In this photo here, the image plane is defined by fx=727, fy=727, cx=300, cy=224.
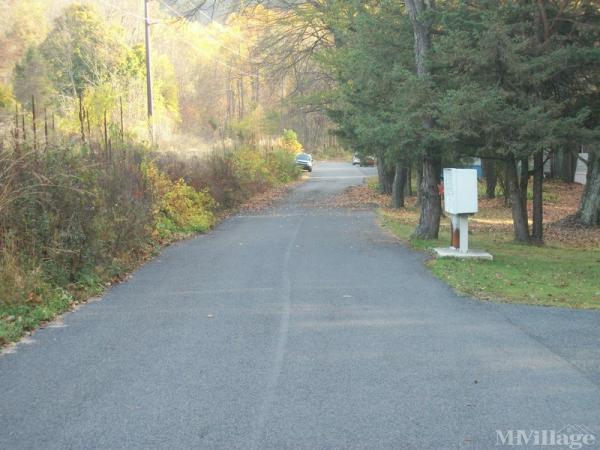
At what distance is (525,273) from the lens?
507 inches

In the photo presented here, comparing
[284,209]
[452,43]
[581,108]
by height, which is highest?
[452,43]

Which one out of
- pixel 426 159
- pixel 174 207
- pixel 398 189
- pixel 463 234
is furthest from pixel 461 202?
pixel 398 189

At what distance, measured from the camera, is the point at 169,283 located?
1145 centimetres

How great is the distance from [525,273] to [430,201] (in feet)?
16.6

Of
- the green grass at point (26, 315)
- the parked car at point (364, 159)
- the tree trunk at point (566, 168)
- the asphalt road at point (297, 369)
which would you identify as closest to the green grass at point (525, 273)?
the asphalt road at point (297, 369)

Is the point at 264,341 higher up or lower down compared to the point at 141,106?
lower down

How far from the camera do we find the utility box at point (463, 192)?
13781 mm

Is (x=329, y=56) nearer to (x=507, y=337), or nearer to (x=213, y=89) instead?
(x=507, y=337)

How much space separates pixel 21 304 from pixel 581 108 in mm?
12727

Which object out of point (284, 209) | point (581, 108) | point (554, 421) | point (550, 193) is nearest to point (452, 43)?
point (581, 108)

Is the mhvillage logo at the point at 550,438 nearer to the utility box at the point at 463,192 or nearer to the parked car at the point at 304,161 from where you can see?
the utility box at the point at 463,192

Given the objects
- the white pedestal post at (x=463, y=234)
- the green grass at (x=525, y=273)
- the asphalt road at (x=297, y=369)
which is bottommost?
the green grass at (x=525, y=273)

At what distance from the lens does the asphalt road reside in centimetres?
499

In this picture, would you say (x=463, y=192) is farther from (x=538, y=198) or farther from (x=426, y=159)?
(x=538, y=198)
